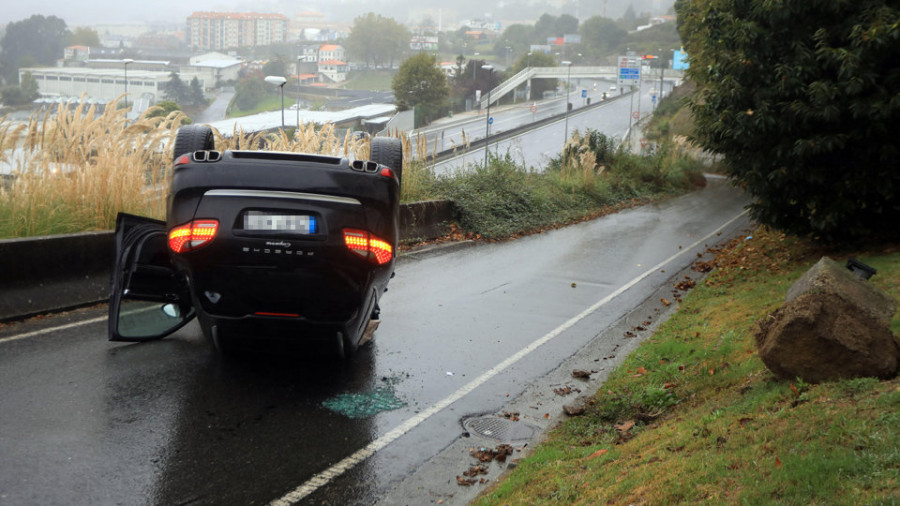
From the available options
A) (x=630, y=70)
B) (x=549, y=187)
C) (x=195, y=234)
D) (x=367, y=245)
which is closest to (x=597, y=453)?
(x=367, y=245)

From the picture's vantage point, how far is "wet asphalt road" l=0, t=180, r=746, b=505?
4473 millimetres

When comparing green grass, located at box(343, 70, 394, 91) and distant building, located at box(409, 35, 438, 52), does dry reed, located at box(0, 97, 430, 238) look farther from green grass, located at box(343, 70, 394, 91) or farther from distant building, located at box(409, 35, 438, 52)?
distant building, located at box(409, 35, 438, 52)

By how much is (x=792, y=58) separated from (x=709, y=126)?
1.46 m

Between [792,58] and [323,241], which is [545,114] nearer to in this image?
[792,58]

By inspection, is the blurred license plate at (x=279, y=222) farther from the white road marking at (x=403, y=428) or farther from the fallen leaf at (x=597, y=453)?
the fallen leaf at (x=597, y=453)

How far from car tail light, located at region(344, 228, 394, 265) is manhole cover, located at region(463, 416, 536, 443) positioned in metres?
1.35

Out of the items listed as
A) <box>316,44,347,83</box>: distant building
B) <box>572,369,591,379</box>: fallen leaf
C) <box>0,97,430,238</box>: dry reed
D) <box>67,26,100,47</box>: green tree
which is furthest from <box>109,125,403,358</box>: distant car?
<box>316,44,347,83</box>: distant building

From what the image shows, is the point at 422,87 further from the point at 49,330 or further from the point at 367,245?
the point at 367,245

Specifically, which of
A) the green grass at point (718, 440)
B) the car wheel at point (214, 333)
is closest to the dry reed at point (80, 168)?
the car wheel at point (214, 333)

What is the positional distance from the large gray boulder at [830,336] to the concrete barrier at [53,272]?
6.26m

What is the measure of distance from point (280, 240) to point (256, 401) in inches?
49.9

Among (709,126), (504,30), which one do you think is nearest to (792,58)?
(709,126)

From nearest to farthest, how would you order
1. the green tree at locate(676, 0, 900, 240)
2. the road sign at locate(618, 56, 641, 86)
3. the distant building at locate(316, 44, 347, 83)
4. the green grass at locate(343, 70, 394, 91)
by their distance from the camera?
the green tree at locate(676, 0, 900, 240)
the distant building at locate(316, 44, 347, 83)
the green grass at locate(343, 70, 394, 91)
the road sign at locate(618, 56, 641, 86)

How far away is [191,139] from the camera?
670 cm
